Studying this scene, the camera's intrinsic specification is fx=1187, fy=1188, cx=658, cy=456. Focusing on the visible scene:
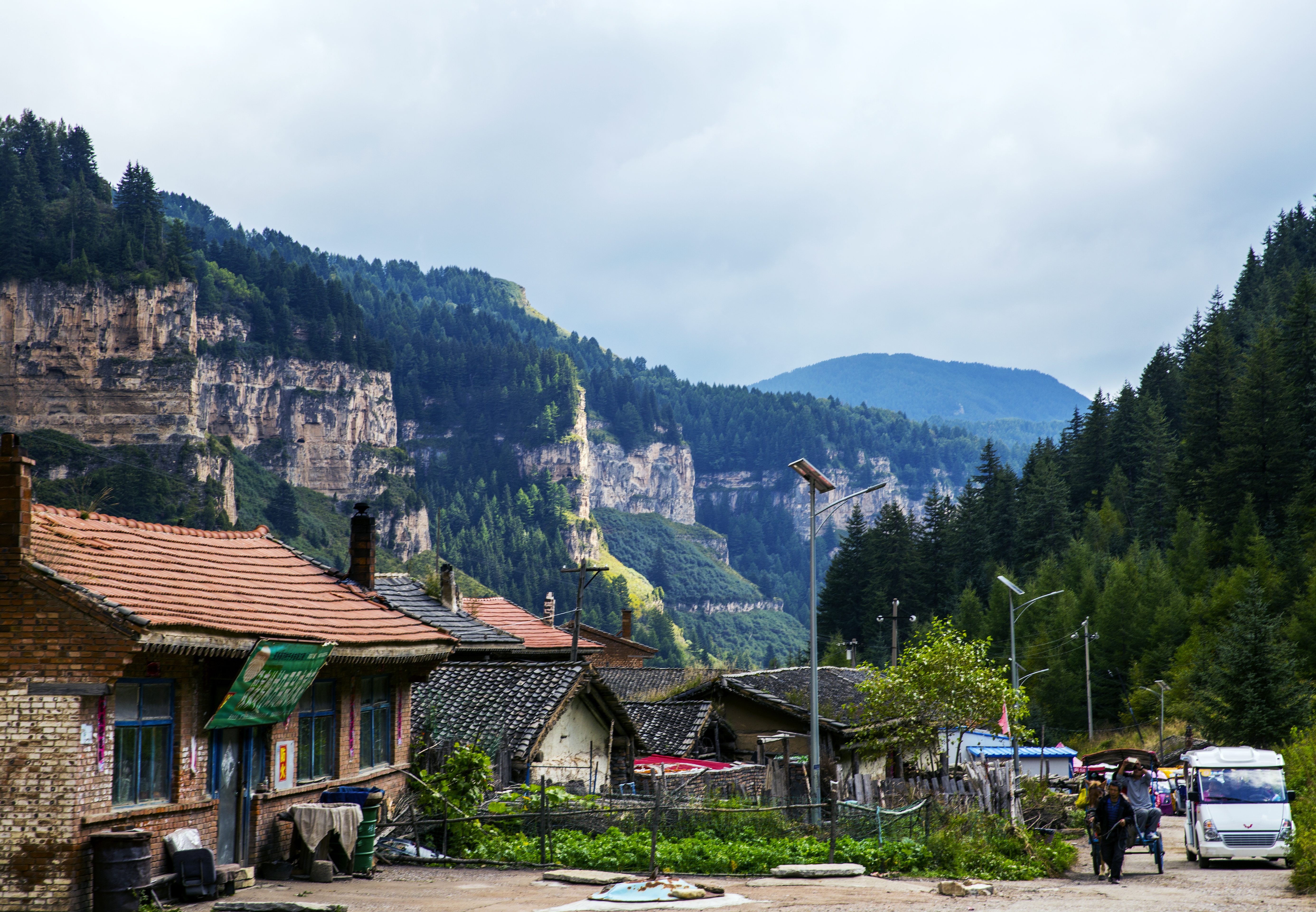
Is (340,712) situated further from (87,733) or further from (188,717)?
(87,733)

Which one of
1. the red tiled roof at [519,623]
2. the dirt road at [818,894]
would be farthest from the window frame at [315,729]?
the red tiled roof at [519,623]

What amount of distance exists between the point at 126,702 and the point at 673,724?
23251 millimetres

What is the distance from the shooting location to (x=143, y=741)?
15164 mm

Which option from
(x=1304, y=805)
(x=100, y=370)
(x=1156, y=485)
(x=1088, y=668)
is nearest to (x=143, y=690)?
(x=1304, y=805)

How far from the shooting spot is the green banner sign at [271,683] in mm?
15938

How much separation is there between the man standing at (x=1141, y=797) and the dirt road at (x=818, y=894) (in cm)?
165

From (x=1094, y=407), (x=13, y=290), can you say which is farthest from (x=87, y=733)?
(x=13, y=290)

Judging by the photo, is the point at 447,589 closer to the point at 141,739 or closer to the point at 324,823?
the point at 324,823

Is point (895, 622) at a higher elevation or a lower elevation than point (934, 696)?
higher

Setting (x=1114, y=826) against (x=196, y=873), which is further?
(x=1114, y=826)

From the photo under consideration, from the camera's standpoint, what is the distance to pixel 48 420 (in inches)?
5714

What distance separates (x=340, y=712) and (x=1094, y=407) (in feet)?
347

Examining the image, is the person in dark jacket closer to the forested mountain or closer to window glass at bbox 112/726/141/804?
window glass at bbox 112/726/141/804

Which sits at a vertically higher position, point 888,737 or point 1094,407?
point 1094,407
